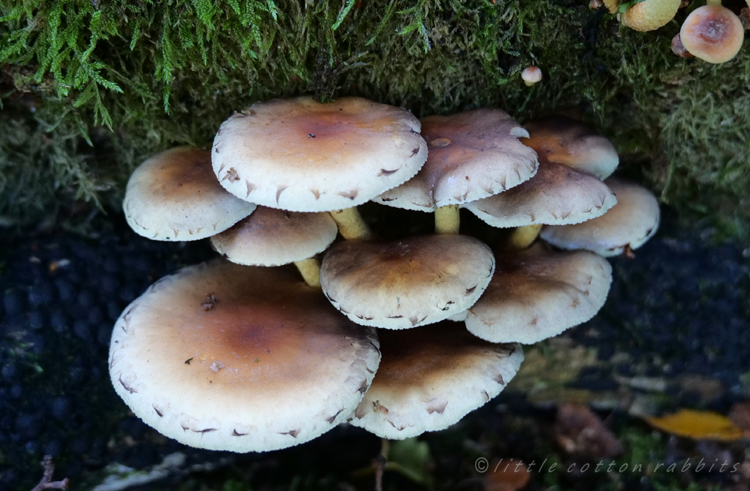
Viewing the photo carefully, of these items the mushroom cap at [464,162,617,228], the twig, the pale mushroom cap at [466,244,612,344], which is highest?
the mushroom cap at [464,162,617,228]

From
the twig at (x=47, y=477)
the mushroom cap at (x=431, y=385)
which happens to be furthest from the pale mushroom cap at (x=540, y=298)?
the twig at (x=47, y=477)

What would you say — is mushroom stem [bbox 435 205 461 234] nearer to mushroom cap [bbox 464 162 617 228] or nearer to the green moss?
mushroom cap [bbox 464 162 617 228]

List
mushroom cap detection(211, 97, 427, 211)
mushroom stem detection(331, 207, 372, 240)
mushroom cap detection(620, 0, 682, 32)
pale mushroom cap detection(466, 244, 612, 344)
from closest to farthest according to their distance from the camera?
mushroom cap detection(211, 97, 427, 211)
mushroom cap detection(620, 0, 682, 32)
pale mushroom cap detection(466, 244, 612, 344)
mushroom stem detection(331, 207, 372, 240)

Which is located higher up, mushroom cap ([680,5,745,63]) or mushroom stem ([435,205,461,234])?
mushroom cap ([680,5,745,63])

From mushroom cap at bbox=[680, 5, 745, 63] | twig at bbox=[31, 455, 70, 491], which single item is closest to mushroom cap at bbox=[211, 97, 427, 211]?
mushroom cap at bbox=[680, 5, 745, 63]

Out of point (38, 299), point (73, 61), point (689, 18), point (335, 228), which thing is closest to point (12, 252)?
point (38, 299)

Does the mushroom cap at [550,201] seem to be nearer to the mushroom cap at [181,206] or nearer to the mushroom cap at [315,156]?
the mushroom cap at [315,156]

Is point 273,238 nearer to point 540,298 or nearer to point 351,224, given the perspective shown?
point 351,224
